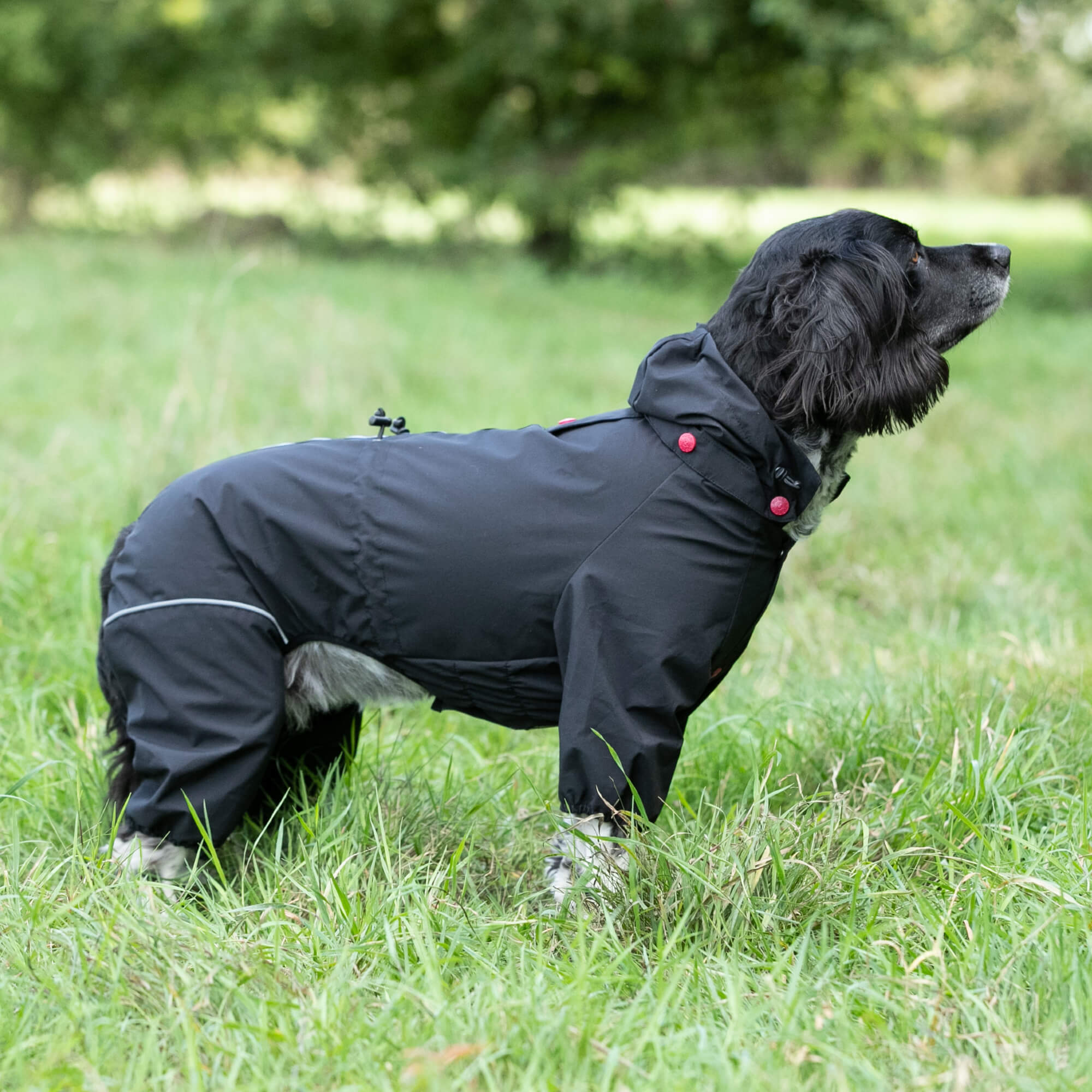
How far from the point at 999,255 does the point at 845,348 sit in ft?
2.12

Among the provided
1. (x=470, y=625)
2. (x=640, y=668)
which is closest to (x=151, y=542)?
(x=470, y=625)

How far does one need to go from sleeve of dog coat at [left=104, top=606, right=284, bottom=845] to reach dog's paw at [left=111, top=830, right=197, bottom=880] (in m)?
0.08

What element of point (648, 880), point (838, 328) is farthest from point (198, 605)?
point (838, 328)

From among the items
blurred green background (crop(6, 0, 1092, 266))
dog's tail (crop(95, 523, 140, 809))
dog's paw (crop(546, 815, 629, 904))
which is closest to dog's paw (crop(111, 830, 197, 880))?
dog's tail (crop(95, 523, 140, 809))

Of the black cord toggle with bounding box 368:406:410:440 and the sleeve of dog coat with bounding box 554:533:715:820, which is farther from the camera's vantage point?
the black cord toggle with bounding box 368:406:410:440

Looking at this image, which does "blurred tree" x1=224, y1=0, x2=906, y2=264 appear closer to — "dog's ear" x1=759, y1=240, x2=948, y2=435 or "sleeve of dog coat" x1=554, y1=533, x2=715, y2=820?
"dog's ear" x1=759, y1=240, x2=948, y2=435

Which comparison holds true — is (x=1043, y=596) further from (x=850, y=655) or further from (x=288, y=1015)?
(x=288, y=1015)

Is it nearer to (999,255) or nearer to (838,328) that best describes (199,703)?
(838,328)

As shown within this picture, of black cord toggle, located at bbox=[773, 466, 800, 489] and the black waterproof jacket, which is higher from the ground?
black cord toggle, located at bbox=[773, 466, 800, 489]

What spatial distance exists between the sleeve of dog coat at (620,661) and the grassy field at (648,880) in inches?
9.3

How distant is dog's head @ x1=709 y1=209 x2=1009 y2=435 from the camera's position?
7.75 feet

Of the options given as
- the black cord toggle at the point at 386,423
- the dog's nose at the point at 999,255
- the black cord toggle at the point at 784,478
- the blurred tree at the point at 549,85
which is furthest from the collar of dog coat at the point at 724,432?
the blurred tree at the point at 549,85

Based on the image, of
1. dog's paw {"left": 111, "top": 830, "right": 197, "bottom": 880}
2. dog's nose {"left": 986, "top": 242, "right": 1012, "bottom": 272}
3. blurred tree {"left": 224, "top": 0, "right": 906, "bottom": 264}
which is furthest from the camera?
blurred tree {"left": 224, "top": 0, "right": 906, "bottom": 264}

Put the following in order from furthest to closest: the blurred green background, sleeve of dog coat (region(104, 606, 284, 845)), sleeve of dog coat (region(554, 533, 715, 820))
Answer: the blurred green background → sleeve of dog coat (region(104, 606, 284, 845)) → sleeve of dog coat (region(554, 533, 715, 820))
